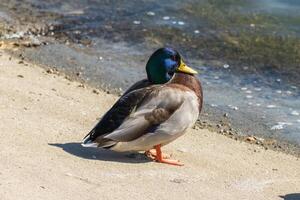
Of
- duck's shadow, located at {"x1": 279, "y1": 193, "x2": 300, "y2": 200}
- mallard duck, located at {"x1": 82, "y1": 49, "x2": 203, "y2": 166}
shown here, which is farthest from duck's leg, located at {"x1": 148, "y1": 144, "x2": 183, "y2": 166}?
duck's shadow, located at {"x1": 279, "y1": 193, "x2": 300, "y2": 200}

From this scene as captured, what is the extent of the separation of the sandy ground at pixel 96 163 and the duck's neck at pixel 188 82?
56 cm

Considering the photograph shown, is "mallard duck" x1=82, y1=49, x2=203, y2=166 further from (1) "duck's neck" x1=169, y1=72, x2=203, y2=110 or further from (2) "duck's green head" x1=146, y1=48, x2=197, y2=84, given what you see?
(2) "duck's green head" x1=146, y1=48, x2=197, y2=84

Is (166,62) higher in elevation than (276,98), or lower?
higher

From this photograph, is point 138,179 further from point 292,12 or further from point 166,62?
point 292,12

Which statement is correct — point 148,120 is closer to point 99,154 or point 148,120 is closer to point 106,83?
point 99,154

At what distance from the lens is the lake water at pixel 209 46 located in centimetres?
1008

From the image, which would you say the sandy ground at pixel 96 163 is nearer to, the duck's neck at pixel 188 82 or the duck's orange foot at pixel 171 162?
the duck's orange foot at pixel 171 162

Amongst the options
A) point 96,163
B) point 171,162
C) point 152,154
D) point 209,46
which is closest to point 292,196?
point 171,162

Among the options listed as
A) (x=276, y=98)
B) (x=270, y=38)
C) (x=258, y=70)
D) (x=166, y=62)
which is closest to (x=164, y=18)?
(x=270, y=38)

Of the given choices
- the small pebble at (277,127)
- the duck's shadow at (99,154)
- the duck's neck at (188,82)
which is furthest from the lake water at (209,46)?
the duck's shadow at (99,154)

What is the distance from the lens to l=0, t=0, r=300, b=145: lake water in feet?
33.1

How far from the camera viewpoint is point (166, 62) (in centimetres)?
817

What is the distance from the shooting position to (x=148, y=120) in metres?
7.76

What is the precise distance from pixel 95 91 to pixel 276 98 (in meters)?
2.02
